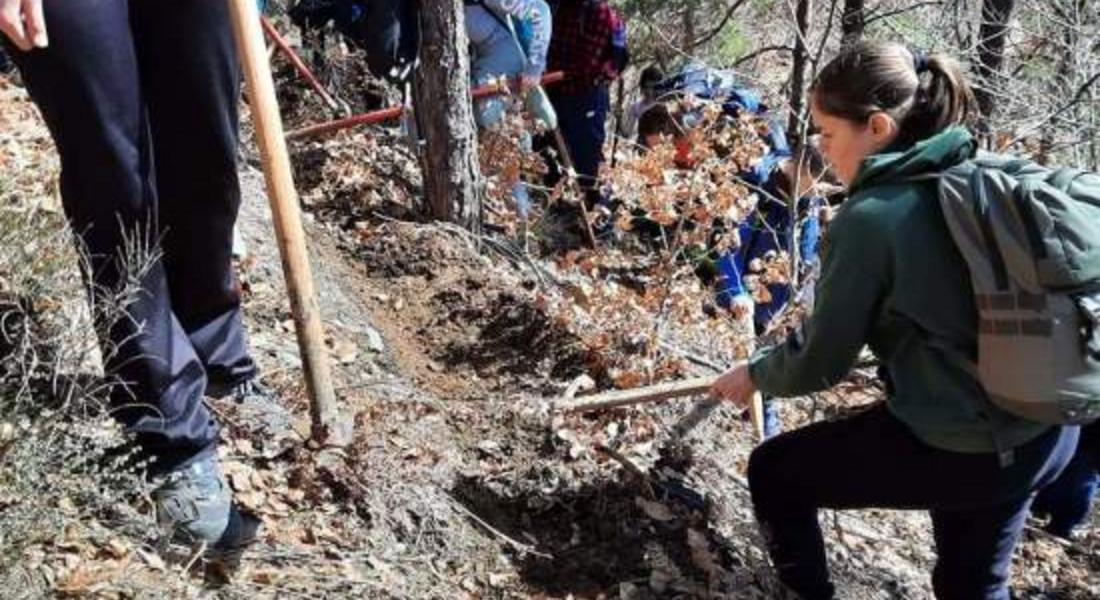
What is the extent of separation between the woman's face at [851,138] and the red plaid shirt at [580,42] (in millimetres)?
4554

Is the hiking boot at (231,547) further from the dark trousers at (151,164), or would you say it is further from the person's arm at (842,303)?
the person's arm at (842,303)

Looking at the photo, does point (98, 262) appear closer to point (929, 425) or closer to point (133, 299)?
point (133, 299)

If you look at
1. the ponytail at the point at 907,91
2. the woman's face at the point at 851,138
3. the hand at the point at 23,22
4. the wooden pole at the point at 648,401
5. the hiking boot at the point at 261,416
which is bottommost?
the wooden pole at the point at 648,401

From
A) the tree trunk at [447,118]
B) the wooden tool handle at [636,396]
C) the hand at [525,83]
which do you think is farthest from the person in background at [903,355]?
the hand at [525,83]

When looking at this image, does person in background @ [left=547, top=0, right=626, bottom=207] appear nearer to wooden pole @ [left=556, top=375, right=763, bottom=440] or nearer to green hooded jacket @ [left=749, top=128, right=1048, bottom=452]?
wooden pole @ [left=556, top=375, right=763, bottom=440]

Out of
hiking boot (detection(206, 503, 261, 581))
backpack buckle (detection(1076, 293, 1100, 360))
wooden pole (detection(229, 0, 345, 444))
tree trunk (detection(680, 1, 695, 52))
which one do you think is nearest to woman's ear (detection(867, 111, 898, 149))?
backpack buckle (detection(1076, 293, 1100, 360))

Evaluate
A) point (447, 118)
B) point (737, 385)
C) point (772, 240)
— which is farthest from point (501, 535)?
point (447, 118)

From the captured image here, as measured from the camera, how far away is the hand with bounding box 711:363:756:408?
9.30 ft

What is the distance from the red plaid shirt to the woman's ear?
4744mm

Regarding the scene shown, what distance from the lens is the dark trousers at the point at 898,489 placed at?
2578 mm

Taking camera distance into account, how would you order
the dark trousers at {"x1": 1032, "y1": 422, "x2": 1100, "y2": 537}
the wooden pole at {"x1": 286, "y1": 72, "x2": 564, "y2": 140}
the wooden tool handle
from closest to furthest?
the wooden tool handle
the dark trousers at {"x1": 1032, "y1": 422, "x2": 1100, "y2": 537}
the wooden pole at {"x1": 286, "y1": 72, "x2": 564, "y2": 140}

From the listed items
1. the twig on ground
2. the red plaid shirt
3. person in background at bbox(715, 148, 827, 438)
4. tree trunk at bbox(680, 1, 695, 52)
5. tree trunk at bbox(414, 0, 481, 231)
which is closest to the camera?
the twig on ground

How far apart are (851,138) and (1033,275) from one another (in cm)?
50

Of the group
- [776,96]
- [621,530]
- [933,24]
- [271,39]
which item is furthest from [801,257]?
[933,24]
